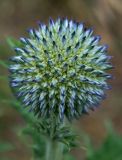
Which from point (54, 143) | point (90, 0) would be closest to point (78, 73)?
point (54, 143)

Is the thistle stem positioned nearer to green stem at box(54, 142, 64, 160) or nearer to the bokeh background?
green stem at box(54, 142, 64, 160)

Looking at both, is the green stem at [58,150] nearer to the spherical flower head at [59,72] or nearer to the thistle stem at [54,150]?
the thistle stem at [54,150]

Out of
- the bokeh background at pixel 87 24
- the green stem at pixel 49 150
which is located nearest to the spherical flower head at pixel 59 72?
the green stem at pixel 49 150

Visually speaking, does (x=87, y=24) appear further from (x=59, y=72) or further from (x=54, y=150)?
(x=59, y=72)

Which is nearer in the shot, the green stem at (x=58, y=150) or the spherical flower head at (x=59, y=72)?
the spherical flower head at (x=59, y=72)

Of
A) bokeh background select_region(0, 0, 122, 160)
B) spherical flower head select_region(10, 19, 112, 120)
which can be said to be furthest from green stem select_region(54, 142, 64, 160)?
bokeh background select_region(0, 0, 122, 160)

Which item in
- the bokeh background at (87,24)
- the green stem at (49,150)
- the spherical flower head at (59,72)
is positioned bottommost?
the green stem at (49,150)

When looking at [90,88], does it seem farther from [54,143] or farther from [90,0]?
[90,0]
